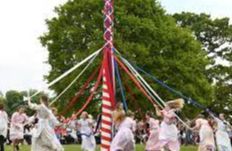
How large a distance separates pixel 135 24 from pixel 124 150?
93.7 ft

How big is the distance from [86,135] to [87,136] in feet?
A: 0.15

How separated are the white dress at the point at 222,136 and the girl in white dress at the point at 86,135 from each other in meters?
3.87

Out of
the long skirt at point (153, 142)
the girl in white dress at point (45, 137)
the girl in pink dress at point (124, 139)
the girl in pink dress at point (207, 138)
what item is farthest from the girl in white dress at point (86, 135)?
the girl in pink dress at point (124, 139)

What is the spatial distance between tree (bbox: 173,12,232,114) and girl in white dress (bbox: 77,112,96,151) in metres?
33.1

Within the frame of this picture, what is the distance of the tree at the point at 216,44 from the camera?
5359 centimetres

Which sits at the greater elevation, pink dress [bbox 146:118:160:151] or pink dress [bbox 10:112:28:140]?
pink dress [bbox 10:112:28:140]

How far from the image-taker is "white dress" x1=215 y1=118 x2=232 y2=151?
2000cm

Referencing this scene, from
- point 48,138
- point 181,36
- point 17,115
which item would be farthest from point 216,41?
point 48,138

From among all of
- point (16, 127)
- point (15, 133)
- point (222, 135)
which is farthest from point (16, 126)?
point (222, 135)

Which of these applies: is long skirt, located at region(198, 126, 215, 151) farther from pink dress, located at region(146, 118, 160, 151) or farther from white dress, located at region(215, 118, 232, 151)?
pink dress, located at region(146, 118, 160, 151)

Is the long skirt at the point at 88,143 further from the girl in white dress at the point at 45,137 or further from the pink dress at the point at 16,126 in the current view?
the girl in white dress at the point at 45,137

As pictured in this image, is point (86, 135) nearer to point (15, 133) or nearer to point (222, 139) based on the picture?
point (15, 133)

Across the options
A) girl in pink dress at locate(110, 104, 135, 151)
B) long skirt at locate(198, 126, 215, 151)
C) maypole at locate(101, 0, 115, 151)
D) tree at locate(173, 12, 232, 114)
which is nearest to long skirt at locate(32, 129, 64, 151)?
maypole at locate(101, 0, 115, 151)

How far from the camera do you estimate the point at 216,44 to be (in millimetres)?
56250
